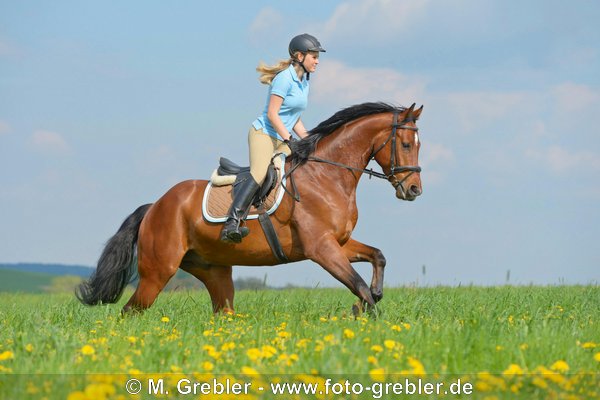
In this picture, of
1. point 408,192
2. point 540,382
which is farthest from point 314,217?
point 540,382

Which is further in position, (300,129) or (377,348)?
(300,129)

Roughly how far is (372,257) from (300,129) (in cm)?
184

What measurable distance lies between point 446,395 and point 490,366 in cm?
82

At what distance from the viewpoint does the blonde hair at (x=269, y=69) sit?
9094 millimetres

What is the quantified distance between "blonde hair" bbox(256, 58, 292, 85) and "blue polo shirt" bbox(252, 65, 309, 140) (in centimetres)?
13

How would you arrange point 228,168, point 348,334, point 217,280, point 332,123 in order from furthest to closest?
point 217,280, point 228,168, point 332,123, point 348,334

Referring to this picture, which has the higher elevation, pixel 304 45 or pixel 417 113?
pixel 304 45

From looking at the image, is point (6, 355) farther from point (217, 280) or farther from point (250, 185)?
point (217, 280)

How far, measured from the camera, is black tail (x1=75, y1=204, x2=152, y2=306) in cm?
1037

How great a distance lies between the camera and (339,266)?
8516 millimetres

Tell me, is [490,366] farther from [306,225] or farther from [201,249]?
[201,249]

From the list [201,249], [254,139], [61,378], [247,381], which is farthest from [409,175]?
[61,378]
